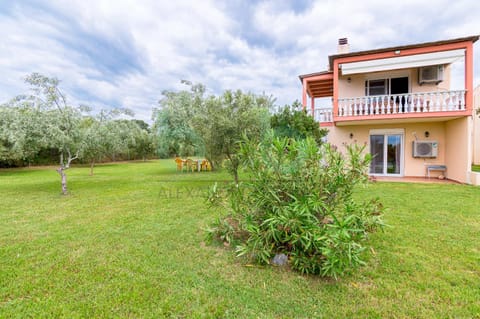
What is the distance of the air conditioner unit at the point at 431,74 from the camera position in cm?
976

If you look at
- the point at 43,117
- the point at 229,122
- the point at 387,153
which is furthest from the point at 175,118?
the point at 387,153

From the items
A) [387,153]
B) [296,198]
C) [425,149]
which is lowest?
[296,198]

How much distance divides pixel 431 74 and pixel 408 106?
2.12 meters

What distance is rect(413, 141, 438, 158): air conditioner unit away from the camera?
10.2 m

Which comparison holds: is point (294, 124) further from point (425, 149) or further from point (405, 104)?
point (425, 149)

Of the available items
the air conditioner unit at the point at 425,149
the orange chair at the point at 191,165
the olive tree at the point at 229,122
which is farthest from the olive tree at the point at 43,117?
the air conditioner unit at the point at 425,149

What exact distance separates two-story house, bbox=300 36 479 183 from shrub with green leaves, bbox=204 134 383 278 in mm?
6360

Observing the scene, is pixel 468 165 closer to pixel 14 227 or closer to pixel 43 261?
pixel 43 261

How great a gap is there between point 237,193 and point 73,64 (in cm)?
1264

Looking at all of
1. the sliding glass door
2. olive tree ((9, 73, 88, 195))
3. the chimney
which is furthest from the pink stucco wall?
olive tree ((9, 73, 88, 195))

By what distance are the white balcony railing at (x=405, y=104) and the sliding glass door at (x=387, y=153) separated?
175 cm

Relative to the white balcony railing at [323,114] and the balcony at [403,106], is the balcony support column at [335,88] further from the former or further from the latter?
the white balcony railing at [323,114]

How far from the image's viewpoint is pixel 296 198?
3014mm

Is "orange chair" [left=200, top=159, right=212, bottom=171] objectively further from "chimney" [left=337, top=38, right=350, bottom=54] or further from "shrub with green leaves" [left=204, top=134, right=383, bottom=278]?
"shrub with green leaves" [left=204, top=134, right=383, bottom=278]
